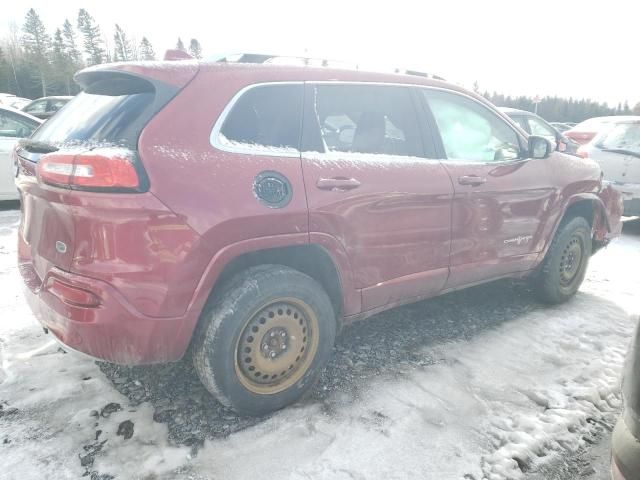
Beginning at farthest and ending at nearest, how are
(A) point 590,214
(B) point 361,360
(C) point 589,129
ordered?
(C) point 589,129 → (A) point 590,214 → (B) point 361,360

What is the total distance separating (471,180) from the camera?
317cm

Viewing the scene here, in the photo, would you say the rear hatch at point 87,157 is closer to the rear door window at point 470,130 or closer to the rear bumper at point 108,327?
the rear bumper at point 108,327

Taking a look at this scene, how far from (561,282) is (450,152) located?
1.87 meters

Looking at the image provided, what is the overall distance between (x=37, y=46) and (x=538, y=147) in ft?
227

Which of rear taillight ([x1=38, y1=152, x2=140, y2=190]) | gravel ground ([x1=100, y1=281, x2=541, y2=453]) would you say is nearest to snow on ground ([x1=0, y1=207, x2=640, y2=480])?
gravel ground ([x1=100, y1=281, x2=541, y2=453])

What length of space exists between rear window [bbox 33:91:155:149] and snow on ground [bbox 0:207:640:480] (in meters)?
1.28

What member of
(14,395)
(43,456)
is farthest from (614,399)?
(14,395)

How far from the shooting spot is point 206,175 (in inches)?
82.3

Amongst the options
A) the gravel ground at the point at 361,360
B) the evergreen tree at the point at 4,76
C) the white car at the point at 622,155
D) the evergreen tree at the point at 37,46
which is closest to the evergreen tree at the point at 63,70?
the evergreen tree at the point at 37,46

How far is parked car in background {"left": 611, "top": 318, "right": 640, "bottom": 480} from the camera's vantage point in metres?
1.51

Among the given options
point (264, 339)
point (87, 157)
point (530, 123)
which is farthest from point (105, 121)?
point (530, 123)

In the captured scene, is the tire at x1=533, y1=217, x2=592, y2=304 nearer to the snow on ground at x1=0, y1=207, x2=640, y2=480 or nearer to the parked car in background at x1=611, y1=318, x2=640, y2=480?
the snow on ground at x1=0, y1=207, x2=640, y2=480

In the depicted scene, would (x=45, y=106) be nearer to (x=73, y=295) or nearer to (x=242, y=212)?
(x=73, y=295)

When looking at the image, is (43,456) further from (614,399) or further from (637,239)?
(637,239)
